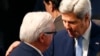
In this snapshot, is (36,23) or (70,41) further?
(70,41)

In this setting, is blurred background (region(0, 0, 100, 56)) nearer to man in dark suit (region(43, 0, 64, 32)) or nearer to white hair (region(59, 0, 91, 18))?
man in dark suit (region(43, 0, 64, 32))

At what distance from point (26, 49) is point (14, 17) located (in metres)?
1.91

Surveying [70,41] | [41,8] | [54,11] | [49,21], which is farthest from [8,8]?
[49,21]

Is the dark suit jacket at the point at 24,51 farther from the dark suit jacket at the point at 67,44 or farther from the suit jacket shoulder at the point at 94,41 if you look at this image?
the suit jacket shoulder at the point at 94,41

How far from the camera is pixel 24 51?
94.3 inches

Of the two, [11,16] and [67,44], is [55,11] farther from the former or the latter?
[11,16]

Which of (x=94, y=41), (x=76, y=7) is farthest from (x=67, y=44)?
(x=76, y=7)

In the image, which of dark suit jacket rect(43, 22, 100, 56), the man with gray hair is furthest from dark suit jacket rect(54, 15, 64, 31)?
the man with gray hair

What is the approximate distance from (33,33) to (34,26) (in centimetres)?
5

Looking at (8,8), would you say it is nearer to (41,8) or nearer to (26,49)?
(41,8)

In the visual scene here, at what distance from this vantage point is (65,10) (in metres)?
2.71

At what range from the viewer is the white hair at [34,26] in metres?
2.40

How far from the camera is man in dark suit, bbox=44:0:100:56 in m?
2.71

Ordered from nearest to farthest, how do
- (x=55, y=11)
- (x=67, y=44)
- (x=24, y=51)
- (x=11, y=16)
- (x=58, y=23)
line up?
(x=24, y=51) < (x=67, y=44) < (x=58, y=23) < (x=55, y=11) < (x=11, y=16)
